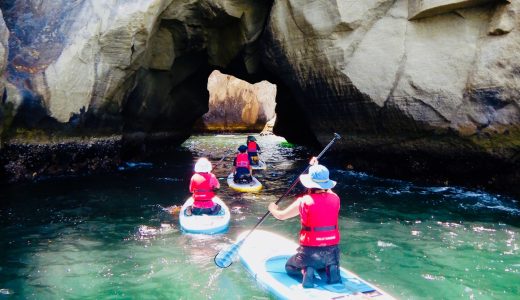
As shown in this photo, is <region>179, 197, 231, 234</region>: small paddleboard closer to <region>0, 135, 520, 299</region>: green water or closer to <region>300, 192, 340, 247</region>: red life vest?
<region>0, 135, 520, 299</region>: green water

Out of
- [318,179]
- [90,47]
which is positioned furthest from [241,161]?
[318,179]

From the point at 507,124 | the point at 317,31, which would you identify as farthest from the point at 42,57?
the point at 507,124

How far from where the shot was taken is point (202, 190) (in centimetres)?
873

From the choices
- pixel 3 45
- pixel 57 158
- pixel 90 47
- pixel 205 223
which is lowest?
pixel 57 158

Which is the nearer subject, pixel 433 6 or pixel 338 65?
pixel 433 6

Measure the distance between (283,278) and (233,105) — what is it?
36.2 metres

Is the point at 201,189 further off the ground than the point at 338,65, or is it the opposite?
the point at 338,65

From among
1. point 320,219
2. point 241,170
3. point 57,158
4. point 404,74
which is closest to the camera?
Result: point 320,219

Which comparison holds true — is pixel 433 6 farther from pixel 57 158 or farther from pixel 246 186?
pixel 57 158

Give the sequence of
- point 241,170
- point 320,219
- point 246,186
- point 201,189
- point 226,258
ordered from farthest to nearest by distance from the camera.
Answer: point 241,170
point 246,186
point 201,189
point 226,258
point 320,219

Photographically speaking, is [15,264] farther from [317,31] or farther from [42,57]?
[317,31]

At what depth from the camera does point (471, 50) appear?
11.2m

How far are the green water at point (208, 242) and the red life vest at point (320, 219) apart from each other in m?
1.04

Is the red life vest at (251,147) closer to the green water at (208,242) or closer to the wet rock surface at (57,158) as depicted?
the green water at (208,242)
